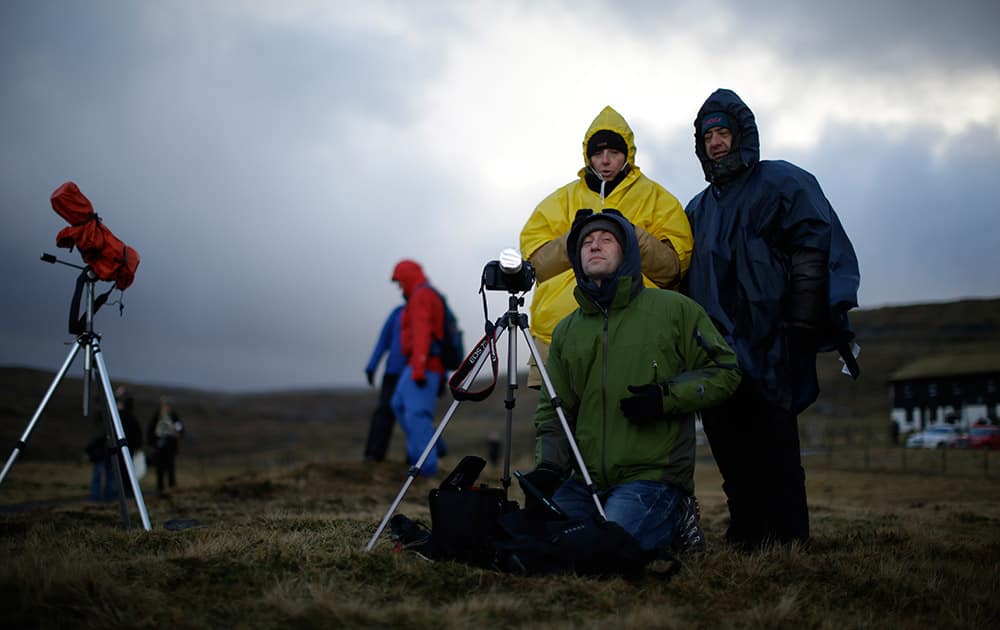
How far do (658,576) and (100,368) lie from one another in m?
4.05

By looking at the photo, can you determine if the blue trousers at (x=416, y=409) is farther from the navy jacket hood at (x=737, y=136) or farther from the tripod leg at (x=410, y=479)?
the navy jacket hood at (x=737, y=136)

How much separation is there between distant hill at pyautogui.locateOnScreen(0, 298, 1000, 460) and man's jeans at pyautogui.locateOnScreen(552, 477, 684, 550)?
78.1 feet

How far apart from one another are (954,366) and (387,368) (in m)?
52.0

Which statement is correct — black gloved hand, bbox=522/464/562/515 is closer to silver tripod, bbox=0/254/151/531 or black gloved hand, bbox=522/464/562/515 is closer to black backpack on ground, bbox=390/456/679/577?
black backpack on ground, bbox=390/456/679/577

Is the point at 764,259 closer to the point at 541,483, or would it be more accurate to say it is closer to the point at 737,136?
the point at 737,136

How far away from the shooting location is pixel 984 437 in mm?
32094

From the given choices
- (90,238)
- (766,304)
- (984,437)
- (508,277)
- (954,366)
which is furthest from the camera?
(954,366)

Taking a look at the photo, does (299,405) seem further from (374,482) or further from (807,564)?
(807,564)

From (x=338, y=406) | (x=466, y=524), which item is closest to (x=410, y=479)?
(x=466, y=524)

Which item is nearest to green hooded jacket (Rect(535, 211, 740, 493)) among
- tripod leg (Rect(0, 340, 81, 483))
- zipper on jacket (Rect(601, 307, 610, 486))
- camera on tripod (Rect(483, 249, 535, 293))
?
zipper on jacket (Rect(601, 307, 610, 486))

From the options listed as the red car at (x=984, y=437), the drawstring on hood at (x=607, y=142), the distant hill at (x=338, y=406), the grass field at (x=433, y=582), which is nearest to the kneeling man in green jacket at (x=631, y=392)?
the grass field at (x=433, y=582)

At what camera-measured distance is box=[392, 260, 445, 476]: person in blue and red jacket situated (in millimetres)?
11266

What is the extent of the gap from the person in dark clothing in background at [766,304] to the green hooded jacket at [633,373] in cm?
65

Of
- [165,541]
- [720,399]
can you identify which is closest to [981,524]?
[720,399]
